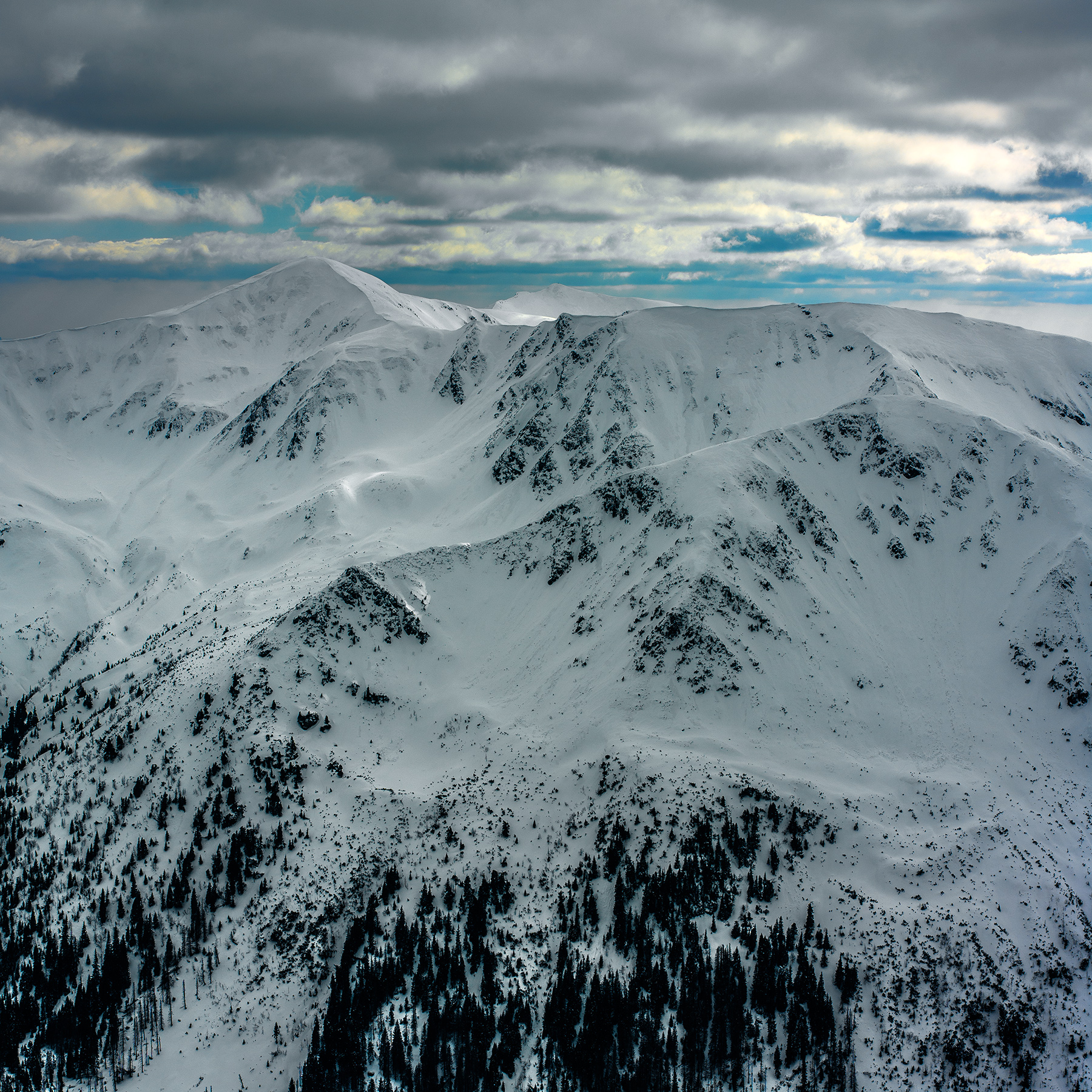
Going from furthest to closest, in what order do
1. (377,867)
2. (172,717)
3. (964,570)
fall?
(964,570) → (172,717) → (377,867)

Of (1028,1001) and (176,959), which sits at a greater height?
(1028,1001)

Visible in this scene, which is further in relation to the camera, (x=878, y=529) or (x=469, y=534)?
(x=469, y=534)

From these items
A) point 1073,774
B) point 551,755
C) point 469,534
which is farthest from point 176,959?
point 1073,774

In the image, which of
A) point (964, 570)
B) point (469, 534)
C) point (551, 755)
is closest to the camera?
point (551, 755)

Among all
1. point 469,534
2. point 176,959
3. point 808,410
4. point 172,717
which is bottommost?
point 176,959

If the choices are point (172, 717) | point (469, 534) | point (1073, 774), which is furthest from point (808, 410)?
point (172, 717)

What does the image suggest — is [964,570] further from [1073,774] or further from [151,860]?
[151,860]
